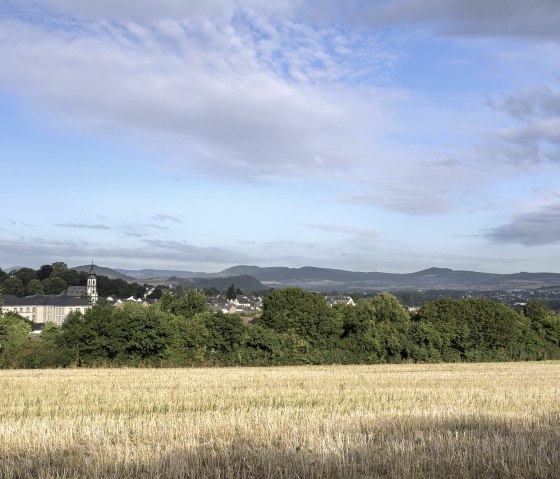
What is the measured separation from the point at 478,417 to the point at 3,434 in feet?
35.3

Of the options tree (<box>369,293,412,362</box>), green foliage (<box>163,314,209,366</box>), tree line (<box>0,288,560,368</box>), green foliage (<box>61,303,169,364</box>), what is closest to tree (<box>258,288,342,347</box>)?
tree line (<box>0,288,560,368</box>)

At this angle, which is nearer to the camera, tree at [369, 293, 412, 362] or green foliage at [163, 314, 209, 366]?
green foliage at [163, 314, 209, 366]

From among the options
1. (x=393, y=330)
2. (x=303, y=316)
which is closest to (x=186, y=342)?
(x=303, y=316)

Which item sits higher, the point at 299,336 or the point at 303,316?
the point at 303,316

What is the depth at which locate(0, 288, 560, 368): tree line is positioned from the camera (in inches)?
1935

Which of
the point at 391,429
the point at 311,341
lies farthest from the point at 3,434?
the point at 311,341

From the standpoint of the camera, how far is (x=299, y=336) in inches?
2283

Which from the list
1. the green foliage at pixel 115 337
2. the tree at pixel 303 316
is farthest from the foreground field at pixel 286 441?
the tree at pixel 303 316

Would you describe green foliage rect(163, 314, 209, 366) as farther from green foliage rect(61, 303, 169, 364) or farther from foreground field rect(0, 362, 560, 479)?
foreground field rect(0, 362, 560, 479)

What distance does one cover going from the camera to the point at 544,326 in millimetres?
69000

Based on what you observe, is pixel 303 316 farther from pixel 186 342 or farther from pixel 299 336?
pixel 186 342

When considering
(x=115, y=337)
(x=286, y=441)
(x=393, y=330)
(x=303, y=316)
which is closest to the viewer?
(x=286, y=441)

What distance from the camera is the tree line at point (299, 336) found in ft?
161

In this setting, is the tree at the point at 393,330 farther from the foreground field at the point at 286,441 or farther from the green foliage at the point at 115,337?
the foreground field at the point at 286,441
